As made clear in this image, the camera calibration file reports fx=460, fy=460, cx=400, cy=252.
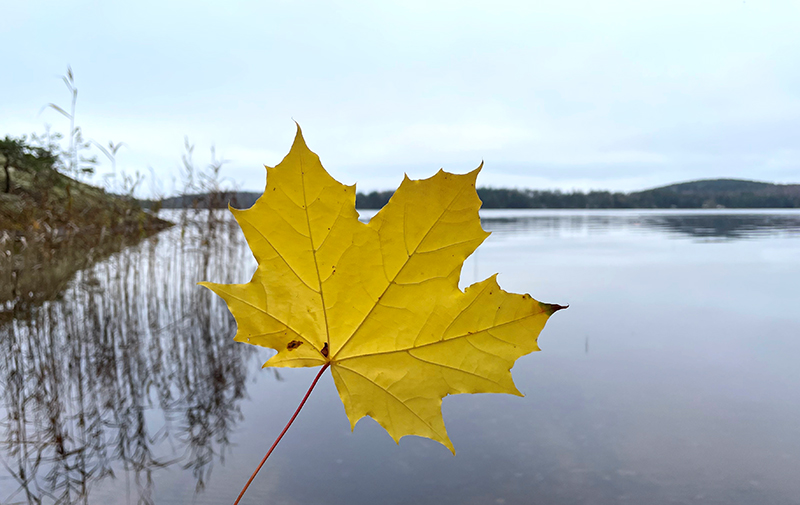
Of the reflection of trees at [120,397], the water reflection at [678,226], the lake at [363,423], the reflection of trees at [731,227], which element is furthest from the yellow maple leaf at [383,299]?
the reflection of trees at [731,227]

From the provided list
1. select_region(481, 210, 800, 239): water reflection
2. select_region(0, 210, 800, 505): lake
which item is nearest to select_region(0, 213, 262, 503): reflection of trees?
select_region(0, 210, 800, 505): lake

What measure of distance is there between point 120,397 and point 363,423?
2134 millimetres

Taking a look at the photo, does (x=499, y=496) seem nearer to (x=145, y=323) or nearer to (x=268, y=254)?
(x=268, y=254)

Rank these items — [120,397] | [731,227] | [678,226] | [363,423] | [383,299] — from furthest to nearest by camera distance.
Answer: [678,226] → [731,227] → [120,397] → [363,423] → [383,299]

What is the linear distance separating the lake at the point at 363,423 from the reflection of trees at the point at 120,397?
0.02 m

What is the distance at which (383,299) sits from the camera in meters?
0.70

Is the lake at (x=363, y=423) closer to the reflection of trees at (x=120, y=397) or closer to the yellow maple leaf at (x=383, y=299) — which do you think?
the reflection of trees at (x=120, y=397)

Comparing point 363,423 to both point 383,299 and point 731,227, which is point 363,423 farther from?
point 731,227

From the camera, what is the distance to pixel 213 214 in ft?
21.0

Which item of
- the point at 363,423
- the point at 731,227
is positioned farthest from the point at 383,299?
the point at 731,227

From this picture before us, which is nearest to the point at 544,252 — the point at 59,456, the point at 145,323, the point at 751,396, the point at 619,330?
the point at 619,330

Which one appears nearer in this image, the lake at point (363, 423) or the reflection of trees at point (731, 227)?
the lake at point (363, 423)

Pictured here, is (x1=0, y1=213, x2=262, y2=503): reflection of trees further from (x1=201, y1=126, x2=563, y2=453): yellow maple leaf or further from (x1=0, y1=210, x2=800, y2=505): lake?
(x1=201, y1=126, x2=563, y2=453): yellow maple leaf

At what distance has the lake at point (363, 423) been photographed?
289 centimetres
